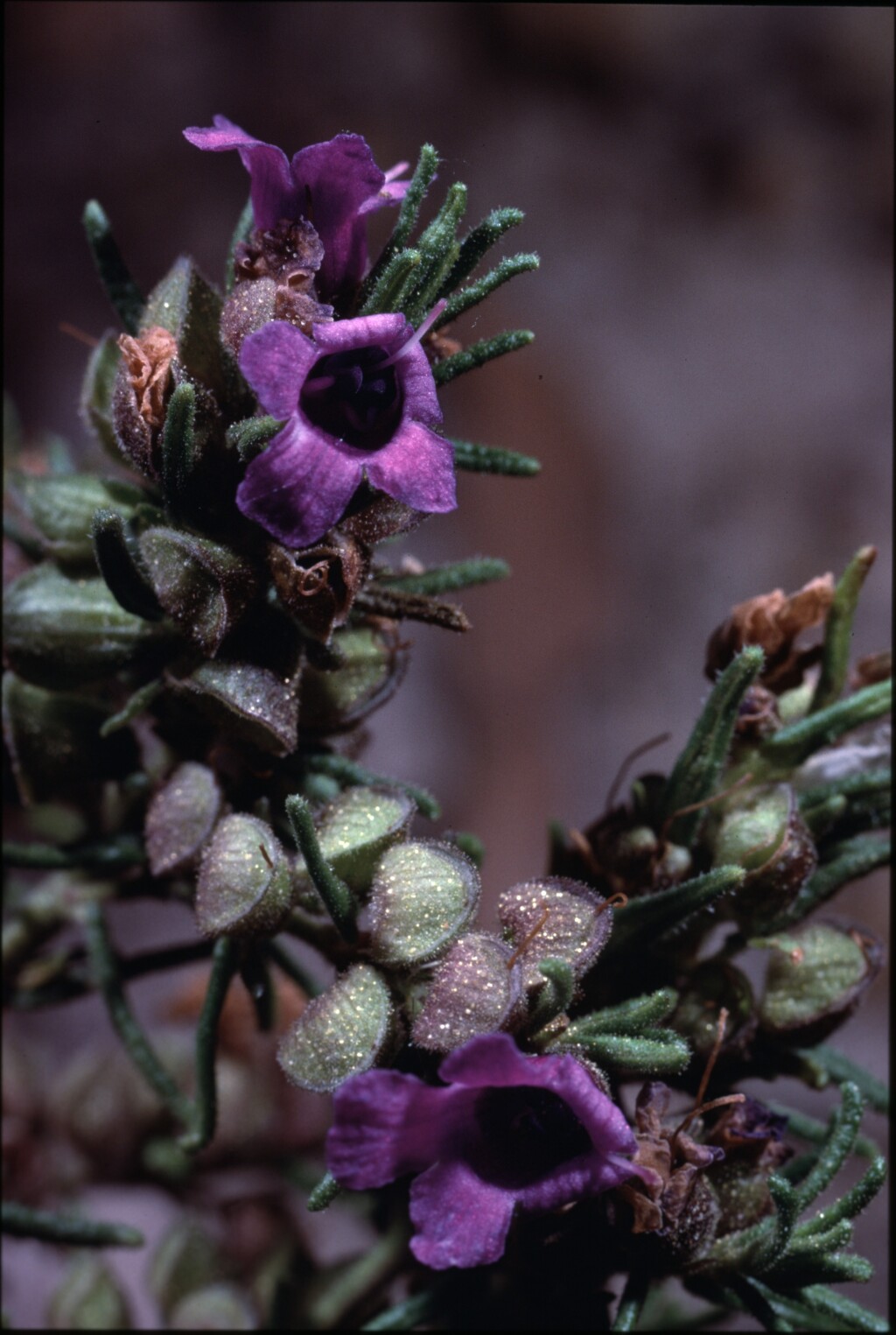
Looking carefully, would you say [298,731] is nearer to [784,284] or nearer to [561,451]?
[561,451]

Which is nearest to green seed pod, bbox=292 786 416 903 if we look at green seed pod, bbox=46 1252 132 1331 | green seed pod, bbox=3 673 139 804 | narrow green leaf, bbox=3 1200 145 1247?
green seed pod, bbox=3 673 139 804

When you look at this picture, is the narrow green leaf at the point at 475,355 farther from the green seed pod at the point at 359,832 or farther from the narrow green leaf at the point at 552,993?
the narrow green leaf at the point at 552,993

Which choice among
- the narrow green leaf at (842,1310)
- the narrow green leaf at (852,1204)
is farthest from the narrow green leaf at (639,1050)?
the narrow green leaf at (842,1310)

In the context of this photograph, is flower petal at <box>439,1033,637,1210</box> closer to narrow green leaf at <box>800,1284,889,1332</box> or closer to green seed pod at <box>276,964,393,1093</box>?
green seed pod at <box>276,964,393,1093</box>

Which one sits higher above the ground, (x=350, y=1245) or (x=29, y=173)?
(x=29, y=173)

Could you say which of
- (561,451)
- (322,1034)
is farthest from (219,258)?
(322,1034)

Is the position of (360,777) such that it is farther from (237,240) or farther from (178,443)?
(237,240)

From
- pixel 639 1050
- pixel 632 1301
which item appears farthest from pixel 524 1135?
pixel 632 1301
